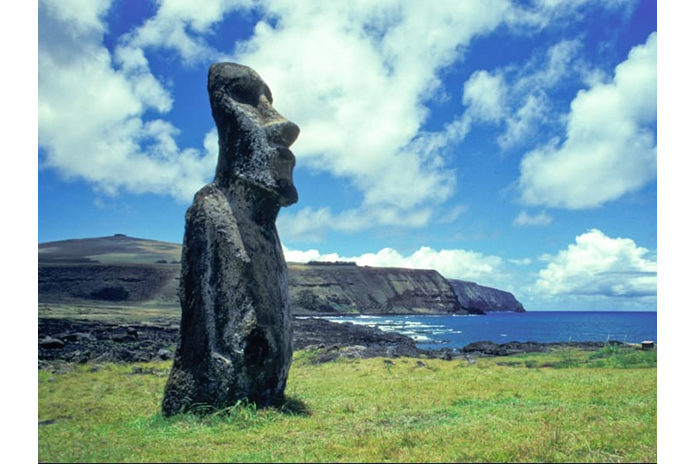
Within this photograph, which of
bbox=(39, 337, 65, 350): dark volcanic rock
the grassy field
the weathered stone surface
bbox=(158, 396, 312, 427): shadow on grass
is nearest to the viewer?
the grassy field

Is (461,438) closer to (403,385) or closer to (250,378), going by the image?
(250,378)

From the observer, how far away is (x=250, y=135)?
1001cm

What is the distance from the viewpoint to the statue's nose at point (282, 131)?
10.1m

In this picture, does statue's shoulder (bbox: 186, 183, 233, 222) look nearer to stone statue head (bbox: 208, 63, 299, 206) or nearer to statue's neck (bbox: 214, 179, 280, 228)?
statue's neck (bbox: 214, 179, 280, 228)

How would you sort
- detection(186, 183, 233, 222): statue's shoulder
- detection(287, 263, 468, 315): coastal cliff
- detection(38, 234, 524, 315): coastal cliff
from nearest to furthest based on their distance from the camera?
1. detection(186, 183, 233, 222): statue's shoulder
2. detection(38, 234, 524, 315): coastal cliff
3. detection(287, 263, 468, 315): coastal cliff

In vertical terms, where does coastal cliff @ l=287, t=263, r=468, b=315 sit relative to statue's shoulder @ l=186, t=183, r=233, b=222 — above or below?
below

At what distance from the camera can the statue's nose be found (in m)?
10.1

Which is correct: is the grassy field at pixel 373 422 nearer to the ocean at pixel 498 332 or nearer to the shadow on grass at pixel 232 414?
the shadow on grass at pixel 232 414

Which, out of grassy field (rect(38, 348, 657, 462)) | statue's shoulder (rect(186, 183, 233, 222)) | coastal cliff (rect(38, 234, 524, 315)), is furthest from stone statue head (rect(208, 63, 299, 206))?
coastal cliff (rect(38, 234, 524, 315))

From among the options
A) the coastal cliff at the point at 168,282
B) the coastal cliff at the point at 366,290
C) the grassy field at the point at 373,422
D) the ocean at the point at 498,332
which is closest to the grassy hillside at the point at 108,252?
the coastal cliff at the point at 168,282

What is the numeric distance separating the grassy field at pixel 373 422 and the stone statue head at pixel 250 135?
4038mm

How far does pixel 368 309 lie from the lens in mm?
146750

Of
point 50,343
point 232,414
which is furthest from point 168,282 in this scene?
point 232,414

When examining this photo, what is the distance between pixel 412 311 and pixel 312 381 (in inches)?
5943
